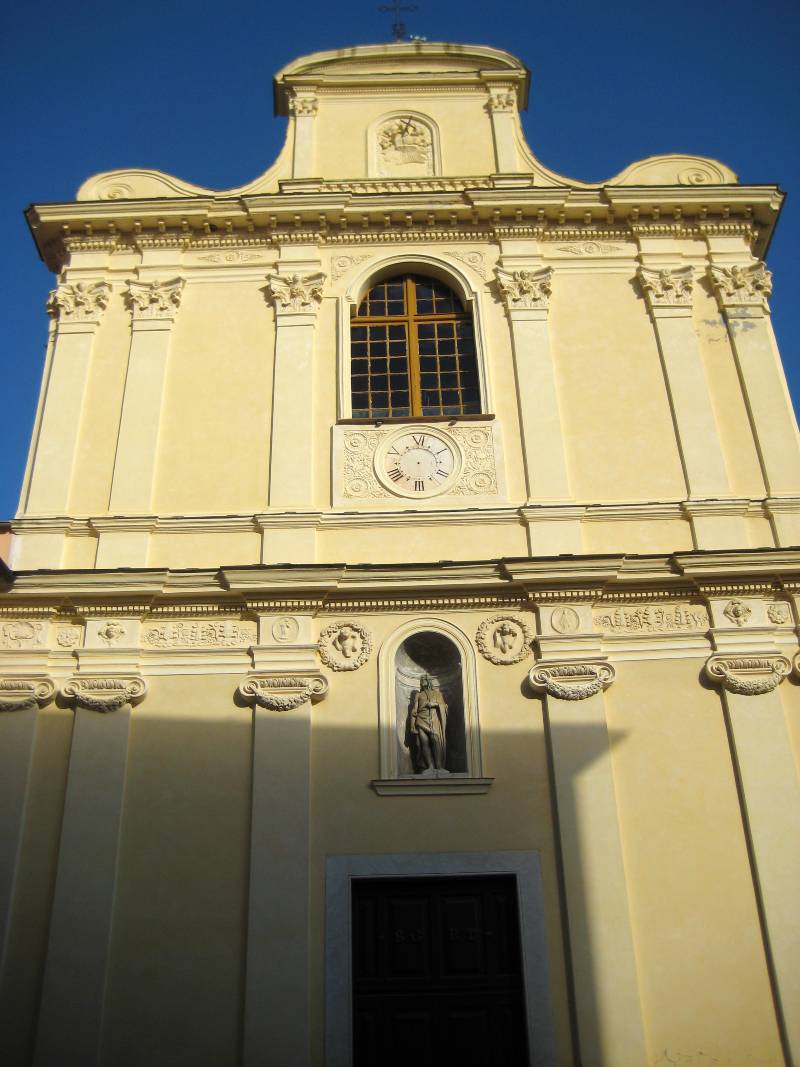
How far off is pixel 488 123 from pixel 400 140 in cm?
126

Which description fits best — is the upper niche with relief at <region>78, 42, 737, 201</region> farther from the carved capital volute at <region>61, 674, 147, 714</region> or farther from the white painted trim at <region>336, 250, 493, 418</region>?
the carved capital volute at <region>61, 674, 147, 714</region>

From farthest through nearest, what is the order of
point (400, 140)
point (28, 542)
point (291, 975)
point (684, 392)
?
point (400, 140)
point (684, 392)
point (28, 542)
point (291, 975)

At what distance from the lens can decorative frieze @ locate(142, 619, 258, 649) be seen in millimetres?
10539

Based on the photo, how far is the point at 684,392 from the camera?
12.1m

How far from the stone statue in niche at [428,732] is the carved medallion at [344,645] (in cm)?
71

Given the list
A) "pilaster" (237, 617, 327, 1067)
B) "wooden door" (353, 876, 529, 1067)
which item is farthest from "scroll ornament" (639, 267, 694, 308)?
"wooden door" (353, 876, 529, 1067)

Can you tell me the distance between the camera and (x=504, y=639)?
1048 centimetres

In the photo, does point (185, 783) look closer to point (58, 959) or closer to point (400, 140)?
point (58, 959)

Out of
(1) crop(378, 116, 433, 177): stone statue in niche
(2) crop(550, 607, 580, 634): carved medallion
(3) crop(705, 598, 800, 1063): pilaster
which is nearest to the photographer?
(3) crop(705, 598, 800, 1063): pilaster

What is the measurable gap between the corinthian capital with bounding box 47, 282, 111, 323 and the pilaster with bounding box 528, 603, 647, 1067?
6.78m

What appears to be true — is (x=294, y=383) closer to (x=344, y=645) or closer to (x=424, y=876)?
(x=344, y=645)

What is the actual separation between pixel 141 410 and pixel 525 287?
193 inches

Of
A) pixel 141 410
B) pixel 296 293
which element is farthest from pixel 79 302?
pixel 296 293

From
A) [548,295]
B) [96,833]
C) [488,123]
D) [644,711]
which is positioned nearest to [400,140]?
[488,123]
